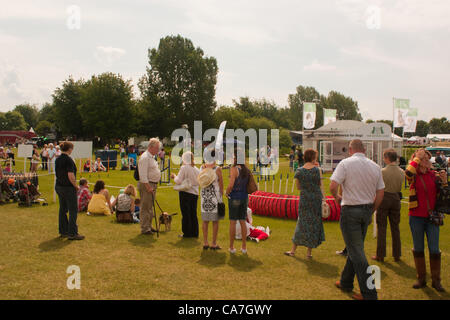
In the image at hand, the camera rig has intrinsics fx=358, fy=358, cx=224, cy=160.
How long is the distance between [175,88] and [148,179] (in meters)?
49.5

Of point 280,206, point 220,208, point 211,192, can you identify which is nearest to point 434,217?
point 220,208

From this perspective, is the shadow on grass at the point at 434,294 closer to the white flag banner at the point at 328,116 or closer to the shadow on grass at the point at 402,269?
the shadow on grass at the point at 402,269

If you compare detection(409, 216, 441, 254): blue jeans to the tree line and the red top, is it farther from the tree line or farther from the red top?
the tree line

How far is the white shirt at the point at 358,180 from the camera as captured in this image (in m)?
4.59

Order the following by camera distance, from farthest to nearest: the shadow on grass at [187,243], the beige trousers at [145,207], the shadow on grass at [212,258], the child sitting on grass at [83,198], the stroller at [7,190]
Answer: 1. the stroller at [7,190]
2. the child sitting on grass at [83,198]
3. the beige trousers at [145,207]
4. the shadow on grass at [187,243]
5. the shadow on grass at [212,258]

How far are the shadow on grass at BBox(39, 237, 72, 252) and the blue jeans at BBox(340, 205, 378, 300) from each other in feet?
16.8

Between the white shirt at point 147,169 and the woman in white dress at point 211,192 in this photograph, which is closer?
the woman in white dress at point 211,192

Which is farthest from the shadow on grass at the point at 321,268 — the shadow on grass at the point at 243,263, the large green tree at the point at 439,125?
the large green tree at the point at 439,125

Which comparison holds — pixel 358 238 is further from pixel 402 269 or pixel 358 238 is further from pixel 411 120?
pixel 411 120

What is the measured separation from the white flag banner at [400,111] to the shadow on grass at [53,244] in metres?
26.1

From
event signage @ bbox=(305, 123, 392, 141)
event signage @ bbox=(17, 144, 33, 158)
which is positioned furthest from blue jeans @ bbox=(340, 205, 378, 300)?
event signage @ bbox=(305, 123, 392, 141)

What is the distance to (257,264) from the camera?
5.94 metres

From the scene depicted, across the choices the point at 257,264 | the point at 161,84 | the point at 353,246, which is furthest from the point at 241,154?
the point at 161,84
